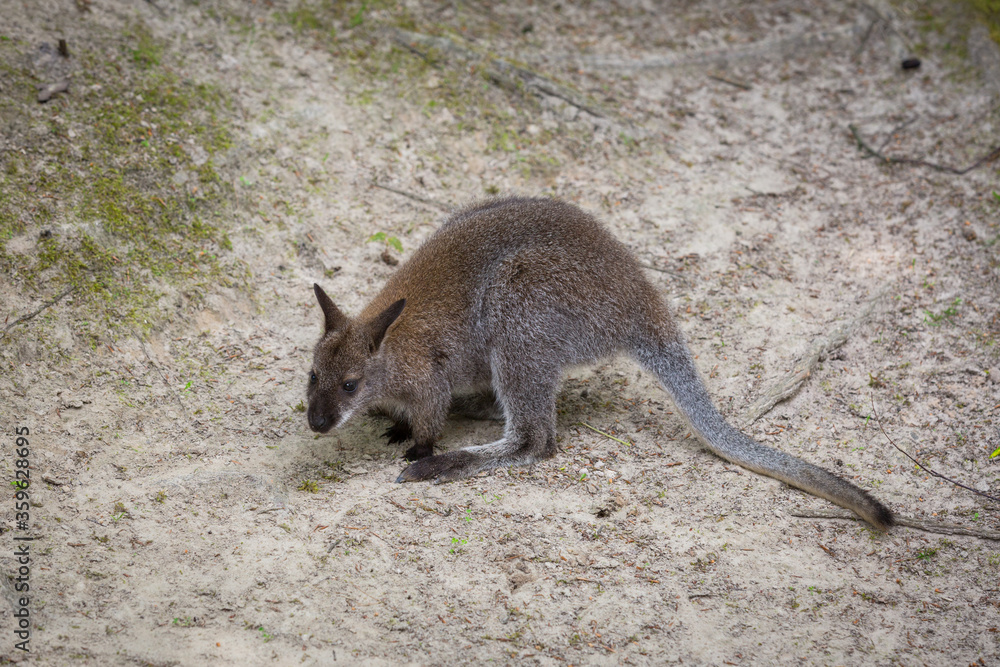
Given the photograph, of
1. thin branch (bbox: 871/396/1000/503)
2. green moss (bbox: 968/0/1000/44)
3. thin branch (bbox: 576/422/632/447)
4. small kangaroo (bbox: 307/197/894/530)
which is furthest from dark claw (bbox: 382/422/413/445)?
green moss (bbox: 968/0/1000/44)

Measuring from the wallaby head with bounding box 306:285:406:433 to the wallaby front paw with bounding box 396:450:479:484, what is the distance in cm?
60

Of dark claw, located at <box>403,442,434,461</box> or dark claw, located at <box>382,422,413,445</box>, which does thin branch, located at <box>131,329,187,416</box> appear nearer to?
dark claw, located at <box>382,422,413,445</box>

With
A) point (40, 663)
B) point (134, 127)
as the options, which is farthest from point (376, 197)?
point (40, 663)

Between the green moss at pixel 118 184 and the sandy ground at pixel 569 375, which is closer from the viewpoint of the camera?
the sandy ground at pixel 569 375

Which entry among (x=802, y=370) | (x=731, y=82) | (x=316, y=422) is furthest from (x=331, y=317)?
(x=731, y=82)

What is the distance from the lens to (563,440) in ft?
19.7

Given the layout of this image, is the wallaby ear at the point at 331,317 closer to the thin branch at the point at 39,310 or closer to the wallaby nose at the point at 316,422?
the wallaby nose at the point at 316,422

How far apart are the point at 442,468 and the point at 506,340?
41.7 inches

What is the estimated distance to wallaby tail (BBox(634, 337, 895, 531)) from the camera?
198 inches

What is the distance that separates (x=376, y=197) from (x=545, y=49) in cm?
356

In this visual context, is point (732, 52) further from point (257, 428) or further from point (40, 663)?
point (40, 663)

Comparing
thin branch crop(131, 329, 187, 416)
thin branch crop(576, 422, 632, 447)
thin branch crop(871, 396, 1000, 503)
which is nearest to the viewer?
thin branch crop(871, 396, 1000, 503)

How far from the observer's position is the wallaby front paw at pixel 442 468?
546 cm

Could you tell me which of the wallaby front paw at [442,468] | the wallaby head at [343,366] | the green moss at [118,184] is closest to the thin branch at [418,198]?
the green moss at [118,184]
